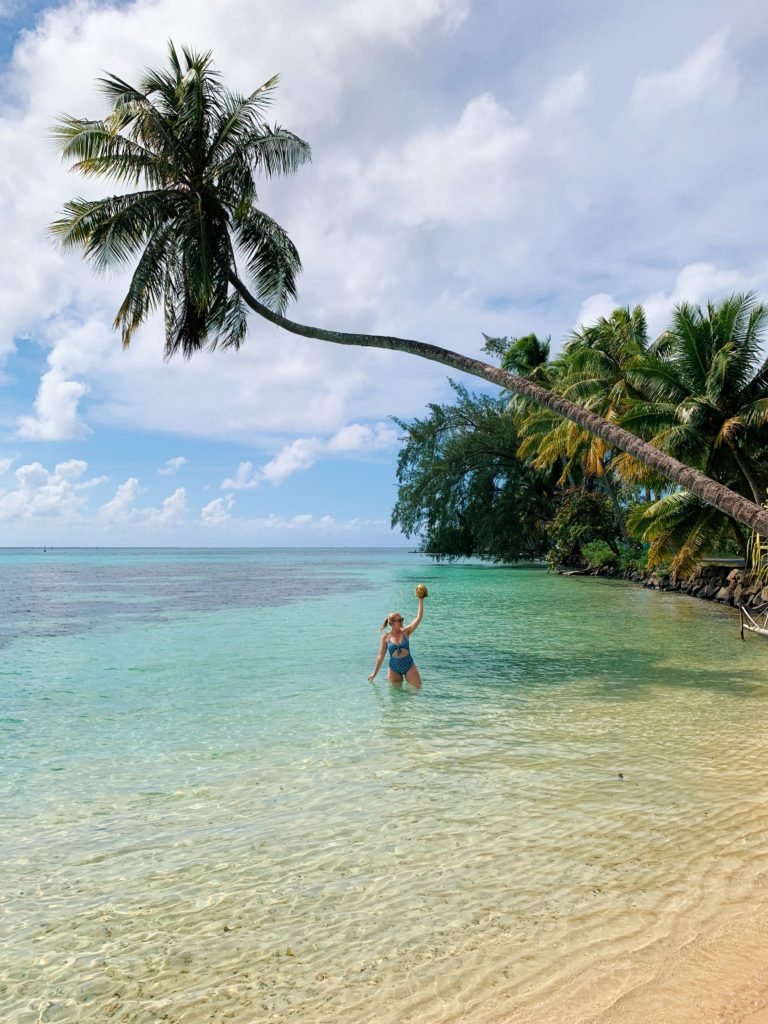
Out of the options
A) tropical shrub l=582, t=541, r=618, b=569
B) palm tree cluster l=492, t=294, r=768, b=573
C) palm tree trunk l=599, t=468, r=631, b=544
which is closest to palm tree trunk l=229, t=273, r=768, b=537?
palm tree cluster l=492, t=294, r=768, b=573

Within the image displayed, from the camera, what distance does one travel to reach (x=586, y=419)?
406 inches

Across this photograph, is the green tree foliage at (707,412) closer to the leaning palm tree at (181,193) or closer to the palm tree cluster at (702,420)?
the palm tree cluster at (702,420)

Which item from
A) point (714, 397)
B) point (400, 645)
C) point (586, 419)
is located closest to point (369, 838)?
point (400, 645)

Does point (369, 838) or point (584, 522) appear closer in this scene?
point (369, 838)

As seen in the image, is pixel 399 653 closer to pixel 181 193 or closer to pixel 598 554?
pixel 181 193

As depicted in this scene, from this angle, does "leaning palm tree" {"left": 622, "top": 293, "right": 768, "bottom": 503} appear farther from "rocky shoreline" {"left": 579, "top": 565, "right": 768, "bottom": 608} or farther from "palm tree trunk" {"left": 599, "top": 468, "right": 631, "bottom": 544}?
"palm tree trunk" {"left": 599, "top": 468, "right": 631, "bottom": 544}

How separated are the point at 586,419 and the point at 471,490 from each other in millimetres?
36585

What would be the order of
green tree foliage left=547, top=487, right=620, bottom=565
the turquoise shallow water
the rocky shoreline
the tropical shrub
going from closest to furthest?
the turquoise shallow water < the rocky shoreline < the tropical shrub < green tree foliage left=547, top=487, right=620, bottom=565

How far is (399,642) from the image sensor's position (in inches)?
378

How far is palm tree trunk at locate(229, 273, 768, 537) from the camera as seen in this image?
30.1 ft

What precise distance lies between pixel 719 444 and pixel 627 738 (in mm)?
14661

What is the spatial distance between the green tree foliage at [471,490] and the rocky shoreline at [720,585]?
14.4 metres

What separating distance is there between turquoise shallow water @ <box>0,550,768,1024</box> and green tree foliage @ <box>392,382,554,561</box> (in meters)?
35.8

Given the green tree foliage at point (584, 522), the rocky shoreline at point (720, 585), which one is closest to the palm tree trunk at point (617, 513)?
the green tree foliage at point (584, 522)
